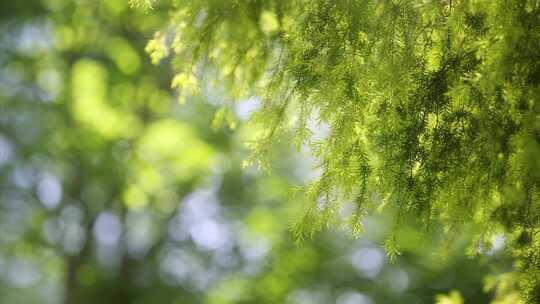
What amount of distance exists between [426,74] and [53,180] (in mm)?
10296

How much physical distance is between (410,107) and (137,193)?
29.9 ft

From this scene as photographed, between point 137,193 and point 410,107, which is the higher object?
point 137,193

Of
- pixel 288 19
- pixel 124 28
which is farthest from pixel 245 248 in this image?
pixel 288 19

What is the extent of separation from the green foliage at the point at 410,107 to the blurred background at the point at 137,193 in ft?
26.9

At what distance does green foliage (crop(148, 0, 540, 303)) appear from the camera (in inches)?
117

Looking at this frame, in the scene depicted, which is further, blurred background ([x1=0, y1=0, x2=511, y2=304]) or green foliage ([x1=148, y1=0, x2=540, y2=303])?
blurred background ([x1=0, y1=0, x2=511, y2=304])

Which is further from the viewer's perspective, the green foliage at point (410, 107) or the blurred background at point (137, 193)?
the blurred background at point (137, 193)

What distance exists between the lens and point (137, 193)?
38.7ft

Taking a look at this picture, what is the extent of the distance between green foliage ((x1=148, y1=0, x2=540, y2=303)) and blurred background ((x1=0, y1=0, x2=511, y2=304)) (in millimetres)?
8192

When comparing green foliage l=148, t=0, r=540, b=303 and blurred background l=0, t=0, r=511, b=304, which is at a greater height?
blurred background l=0, t=0, r=511, b=304

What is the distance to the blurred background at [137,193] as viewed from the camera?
11.7 metres

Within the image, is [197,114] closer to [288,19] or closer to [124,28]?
[124,28]

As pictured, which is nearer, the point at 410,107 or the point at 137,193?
the point at 410,107

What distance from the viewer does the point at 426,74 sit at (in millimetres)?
3234
